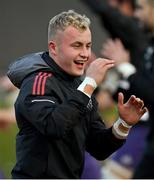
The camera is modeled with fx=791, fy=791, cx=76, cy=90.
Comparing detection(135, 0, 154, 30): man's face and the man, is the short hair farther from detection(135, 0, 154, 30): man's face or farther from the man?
detection(135, 0, 154, 30): man's face

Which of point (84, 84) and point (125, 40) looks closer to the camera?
point (84, 84)

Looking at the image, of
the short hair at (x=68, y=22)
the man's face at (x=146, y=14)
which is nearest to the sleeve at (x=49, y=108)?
the short hair at (x=68, y=22)

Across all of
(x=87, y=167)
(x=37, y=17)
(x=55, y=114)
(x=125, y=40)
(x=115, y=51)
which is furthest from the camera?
(x=37, y=17)

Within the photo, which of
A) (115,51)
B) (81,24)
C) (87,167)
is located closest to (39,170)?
(81,24)

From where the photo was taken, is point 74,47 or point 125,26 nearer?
point 74,47

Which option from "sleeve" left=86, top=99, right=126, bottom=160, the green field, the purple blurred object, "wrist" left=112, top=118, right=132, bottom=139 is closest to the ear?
"sleeve" left=86, top=99, right=126, bottom=160

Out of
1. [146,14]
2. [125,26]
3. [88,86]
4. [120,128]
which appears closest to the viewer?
[88,86]

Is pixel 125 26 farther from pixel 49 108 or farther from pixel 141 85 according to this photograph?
pixel 49 108

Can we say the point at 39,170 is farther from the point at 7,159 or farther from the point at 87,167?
the point at 7,159

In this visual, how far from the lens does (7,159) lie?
9.15 m

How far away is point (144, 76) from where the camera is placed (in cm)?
666

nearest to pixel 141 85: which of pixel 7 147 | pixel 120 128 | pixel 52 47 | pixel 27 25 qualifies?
pixel 120 128

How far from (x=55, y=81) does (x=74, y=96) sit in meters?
0.22

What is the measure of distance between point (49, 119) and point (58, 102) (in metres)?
0.18
